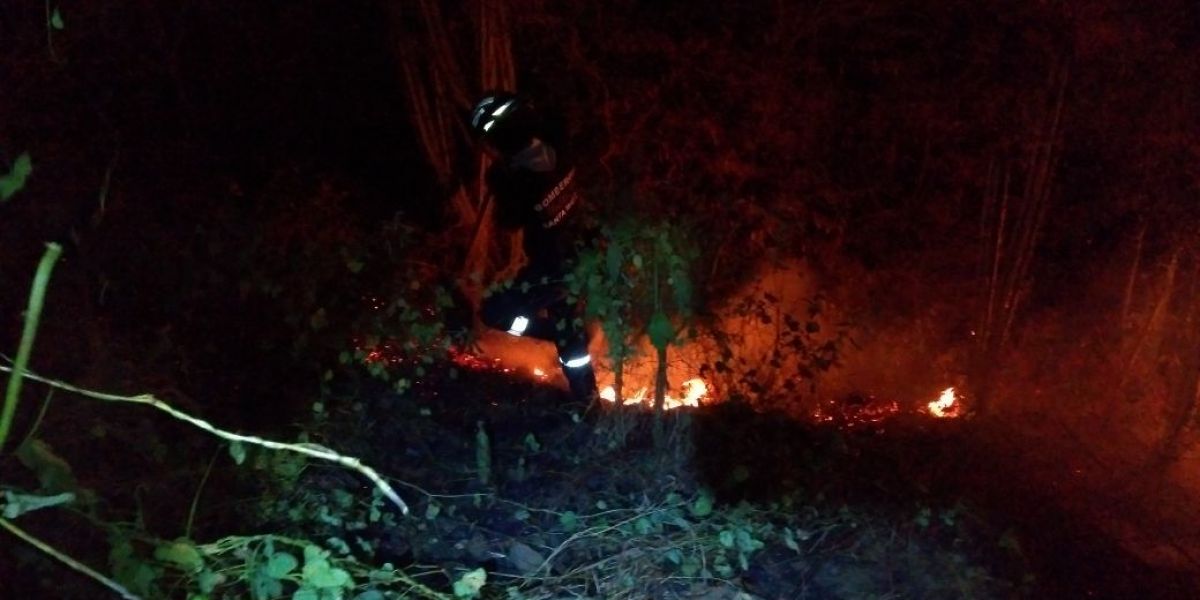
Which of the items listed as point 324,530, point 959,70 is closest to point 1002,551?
point 959,70

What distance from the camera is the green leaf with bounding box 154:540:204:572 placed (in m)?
3.04

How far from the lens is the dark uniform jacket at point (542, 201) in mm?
4477

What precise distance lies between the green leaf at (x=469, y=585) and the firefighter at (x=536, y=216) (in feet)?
4.60

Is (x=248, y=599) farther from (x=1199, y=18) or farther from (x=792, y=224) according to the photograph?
(x=1199, y=18)

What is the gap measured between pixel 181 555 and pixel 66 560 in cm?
51

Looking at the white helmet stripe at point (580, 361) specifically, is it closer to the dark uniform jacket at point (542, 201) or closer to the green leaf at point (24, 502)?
the dark uniform jacket at point (542, 201)

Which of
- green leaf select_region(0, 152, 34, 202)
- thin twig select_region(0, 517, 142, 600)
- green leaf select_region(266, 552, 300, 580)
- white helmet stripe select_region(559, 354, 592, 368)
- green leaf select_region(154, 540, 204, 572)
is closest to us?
thin twig select_region(0, 517, 142, 600)

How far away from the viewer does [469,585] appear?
340cm

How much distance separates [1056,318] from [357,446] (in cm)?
456

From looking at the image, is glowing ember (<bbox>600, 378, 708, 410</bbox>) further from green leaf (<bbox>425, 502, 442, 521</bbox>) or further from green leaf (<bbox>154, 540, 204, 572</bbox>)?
green leaf (<bbox>154, 540, 204, 572</bbox>)

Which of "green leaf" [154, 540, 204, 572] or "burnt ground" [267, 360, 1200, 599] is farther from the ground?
"green leaf" [154, 540, 204, 572]

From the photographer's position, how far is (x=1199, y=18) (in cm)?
478

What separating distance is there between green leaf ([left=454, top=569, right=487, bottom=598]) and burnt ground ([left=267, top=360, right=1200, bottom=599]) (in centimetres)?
18

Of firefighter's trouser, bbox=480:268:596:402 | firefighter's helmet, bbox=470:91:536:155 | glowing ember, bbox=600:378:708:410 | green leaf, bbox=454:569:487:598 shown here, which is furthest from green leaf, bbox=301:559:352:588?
firefighter's helmet, bbox=470:91:536:155
